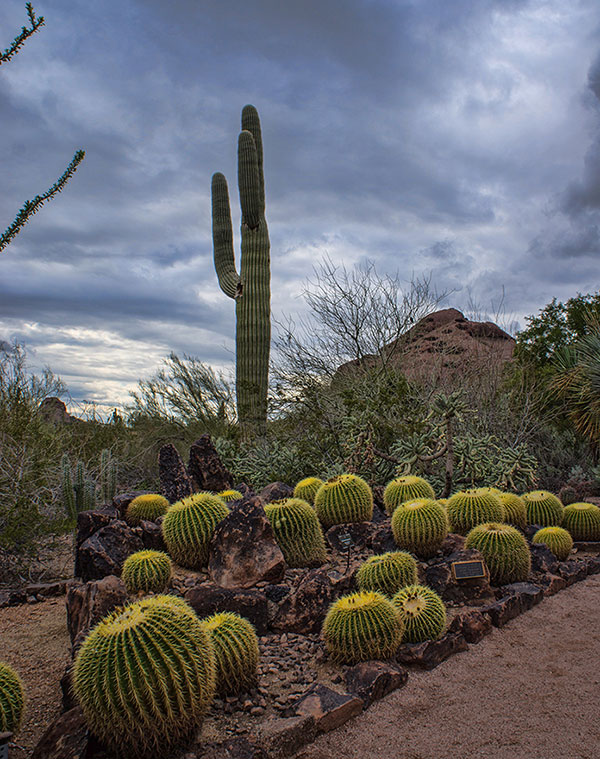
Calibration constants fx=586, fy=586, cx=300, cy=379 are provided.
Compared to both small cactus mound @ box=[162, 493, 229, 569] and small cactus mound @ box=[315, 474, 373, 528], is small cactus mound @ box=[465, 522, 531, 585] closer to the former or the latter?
small cactus mound @ box=[315, 474, 373, 528]

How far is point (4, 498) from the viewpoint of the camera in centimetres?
740

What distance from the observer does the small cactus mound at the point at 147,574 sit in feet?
14.1

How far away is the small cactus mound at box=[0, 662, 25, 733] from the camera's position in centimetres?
307

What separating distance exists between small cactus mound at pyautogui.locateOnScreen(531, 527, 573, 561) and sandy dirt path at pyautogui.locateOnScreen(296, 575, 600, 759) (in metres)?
1.68

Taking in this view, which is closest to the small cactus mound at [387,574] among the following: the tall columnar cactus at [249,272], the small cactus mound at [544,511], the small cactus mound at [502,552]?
the small cactus mound at [502,552]

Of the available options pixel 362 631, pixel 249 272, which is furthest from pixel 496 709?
pixel 249 272

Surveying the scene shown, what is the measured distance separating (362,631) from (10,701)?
1.99m

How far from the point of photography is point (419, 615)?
391 centimetres

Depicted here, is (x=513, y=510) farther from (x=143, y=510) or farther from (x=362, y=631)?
(x=143, y=510)

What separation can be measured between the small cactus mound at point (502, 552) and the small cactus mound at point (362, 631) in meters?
1.60

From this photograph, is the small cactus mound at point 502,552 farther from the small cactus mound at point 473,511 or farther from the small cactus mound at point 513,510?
the small cactus mound at point 513,510

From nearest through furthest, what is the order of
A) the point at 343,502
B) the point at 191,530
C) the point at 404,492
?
the point at 191,530 → the point at 343,502 → the point at 404,492

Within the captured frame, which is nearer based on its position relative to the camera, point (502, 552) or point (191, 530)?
point (191, 530)

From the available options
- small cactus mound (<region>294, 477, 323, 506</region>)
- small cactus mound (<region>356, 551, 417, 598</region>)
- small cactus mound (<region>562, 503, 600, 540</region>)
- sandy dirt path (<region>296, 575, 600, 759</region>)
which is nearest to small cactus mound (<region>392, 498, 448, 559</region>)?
small cactus mound (<region>356, 551, 417, 598</region>)
